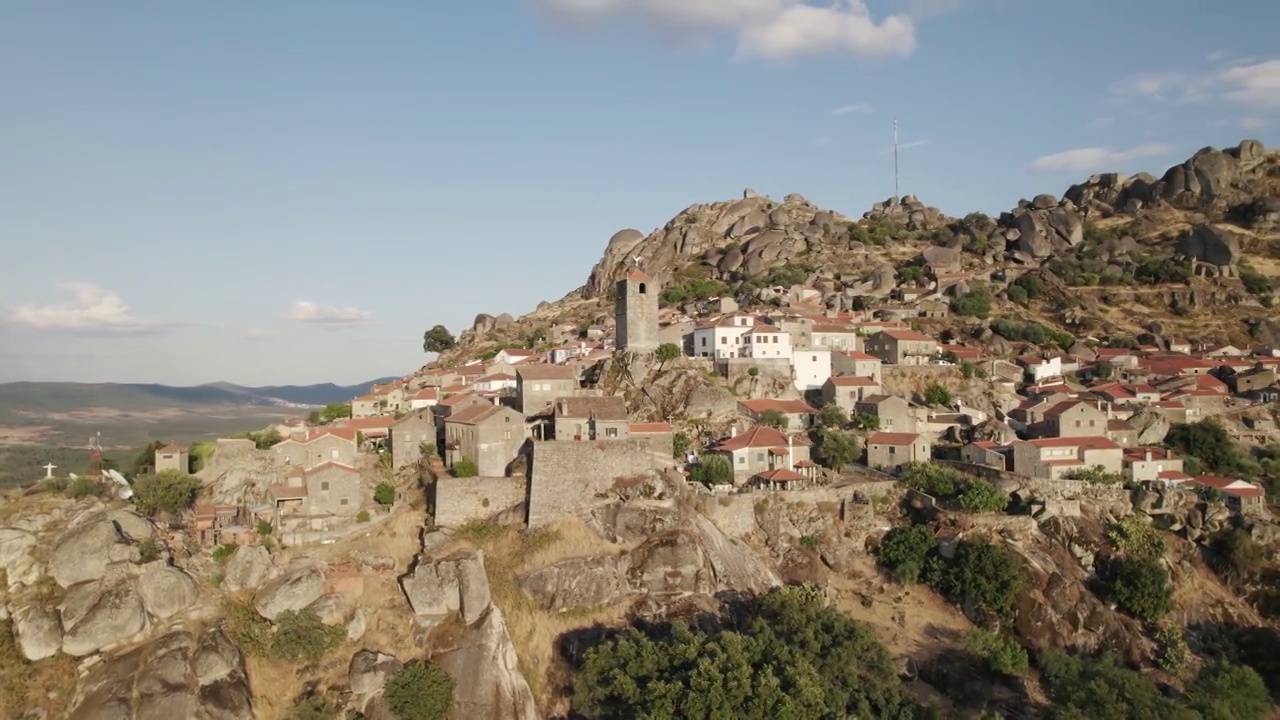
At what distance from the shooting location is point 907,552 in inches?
1694

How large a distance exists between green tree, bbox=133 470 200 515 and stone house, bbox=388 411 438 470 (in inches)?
358

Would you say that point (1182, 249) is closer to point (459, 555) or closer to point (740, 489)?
point (740, 489)

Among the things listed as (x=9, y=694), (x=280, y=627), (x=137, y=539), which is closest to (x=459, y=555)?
(x=280, y=627)

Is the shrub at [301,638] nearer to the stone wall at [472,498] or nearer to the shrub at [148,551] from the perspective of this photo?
the shrub at [148,551]

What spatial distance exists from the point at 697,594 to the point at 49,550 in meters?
26.4

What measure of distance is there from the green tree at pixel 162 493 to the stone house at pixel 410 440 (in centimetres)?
910

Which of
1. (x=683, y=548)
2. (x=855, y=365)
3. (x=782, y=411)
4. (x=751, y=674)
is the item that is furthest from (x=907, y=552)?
(x=855, y=365)

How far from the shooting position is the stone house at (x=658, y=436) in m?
46.6

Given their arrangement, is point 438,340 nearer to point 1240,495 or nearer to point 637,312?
point 637,312

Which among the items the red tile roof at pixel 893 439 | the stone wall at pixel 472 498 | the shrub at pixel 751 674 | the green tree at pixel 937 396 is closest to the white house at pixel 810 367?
the green tree at pixel 937 396

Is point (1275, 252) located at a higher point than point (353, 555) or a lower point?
higher

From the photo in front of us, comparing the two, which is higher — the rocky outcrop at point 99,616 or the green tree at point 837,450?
the green tree at point 837,450

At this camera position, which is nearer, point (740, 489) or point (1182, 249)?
point (740, 489)

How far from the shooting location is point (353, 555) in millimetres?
38969
